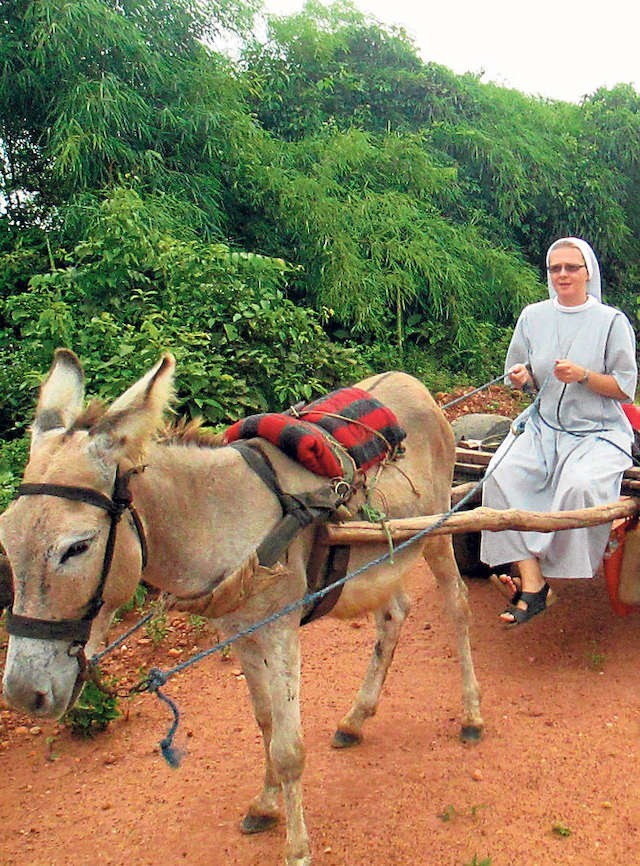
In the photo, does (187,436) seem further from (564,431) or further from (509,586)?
(564,431)

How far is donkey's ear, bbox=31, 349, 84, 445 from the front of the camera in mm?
2100

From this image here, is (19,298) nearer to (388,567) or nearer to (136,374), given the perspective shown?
(136,374)

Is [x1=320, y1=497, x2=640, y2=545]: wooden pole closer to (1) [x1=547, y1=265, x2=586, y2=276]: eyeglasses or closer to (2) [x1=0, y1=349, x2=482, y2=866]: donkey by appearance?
(2) [x1=0, y1=349, x2=482, y2=866]: donkey

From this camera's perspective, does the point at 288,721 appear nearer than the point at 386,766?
Yes

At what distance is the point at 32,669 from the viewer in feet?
6.08

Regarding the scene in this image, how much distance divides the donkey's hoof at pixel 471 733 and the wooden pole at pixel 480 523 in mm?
933

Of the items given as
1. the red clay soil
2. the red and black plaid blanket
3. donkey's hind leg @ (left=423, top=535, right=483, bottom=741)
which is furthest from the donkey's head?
donkey's hind leg @ (left=423, top=535, right=483, bottom=741)

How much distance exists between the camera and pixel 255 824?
9.21 ft

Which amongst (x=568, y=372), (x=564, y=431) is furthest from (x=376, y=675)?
(x=568, y=372)

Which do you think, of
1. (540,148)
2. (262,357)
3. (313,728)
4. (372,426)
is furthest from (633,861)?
(540,148)

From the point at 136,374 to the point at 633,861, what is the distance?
4.11m

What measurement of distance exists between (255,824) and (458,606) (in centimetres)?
133

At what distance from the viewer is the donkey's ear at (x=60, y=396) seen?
210 cm

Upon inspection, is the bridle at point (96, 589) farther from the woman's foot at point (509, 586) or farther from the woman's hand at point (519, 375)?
the woman's hand at point (519, 375)
